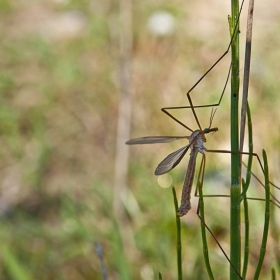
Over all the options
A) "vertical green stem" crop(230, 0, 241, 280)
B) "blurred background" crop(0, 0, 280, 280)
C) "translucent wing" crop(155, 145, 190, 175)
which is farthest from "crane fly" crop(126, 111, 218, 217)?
"blurred background" crop(0, 0, 280, 280)

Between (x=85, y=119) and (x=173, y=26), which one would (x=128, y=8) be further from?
(x=85, y=119)

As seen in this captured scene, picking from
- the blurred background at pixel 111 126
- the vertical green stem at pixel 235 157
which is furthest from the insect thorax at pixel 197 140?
the blurred background at pixel 111 126

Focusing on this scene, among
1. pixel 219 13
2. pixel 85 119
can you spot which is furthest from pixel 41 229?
pixel 219 13

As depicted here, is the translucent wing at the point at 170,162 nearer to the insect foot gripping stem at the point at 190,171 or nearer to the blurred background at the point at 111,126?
the insect foot gripping stem at the point at 190,171

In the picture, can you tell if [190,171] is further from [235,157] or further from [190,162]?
[235,157]

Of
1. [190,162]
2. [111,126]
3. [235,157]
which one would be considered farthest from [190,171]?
[111,126]

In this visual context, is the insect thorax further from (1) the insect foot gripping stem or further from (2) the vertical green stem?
(2) the vertical green stem
